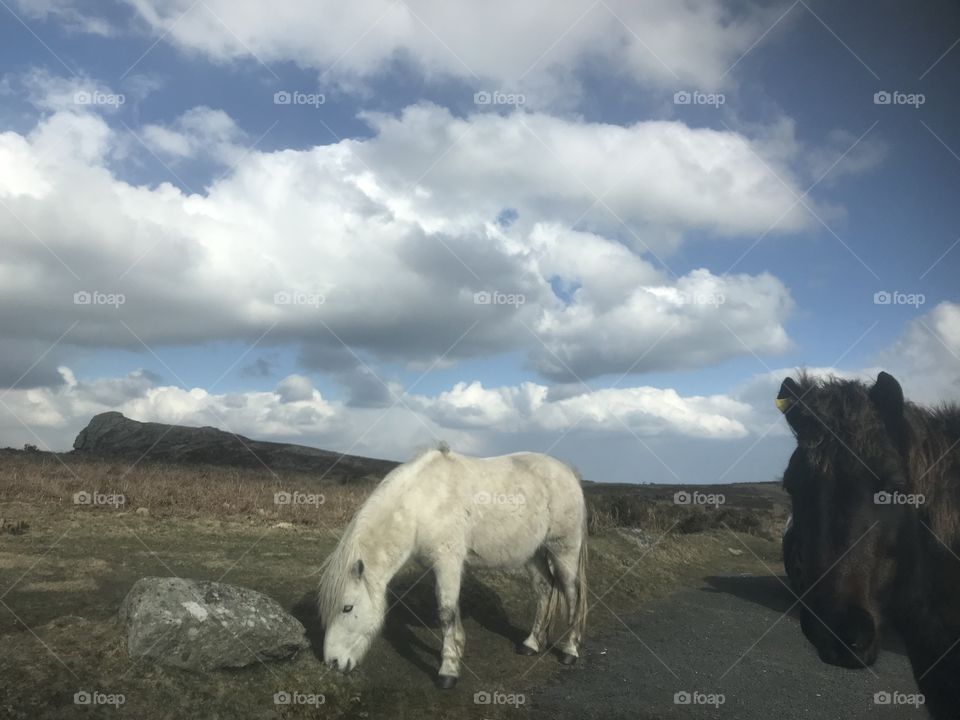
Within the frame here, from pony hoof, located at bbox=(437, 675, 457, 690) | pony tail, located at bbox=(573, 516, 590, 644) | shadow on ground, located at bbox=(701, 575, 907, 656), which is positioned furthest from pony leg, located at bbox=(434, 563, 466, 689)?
shadow on ground, located at bbox=(701, 575, 907, 656)

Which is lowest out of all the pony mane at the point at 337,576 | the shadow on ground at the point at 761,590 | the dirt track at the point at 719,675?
the dirt track at the point at 719,675

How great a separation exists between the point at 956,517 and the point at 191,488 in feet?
59.1

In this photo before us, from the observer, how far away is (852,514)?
10.9ft

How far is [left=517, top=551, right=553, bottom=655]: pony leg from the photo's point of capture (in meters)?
8.26

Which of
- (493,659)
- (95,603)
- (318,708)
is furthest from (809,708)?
(95,603)

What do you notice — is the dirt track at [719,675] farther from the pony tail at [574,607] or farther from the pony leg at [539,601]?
the pony leg at [539,601]

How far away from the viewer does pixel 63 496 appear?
578 inches

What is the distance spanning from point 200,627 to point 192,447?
139 feet

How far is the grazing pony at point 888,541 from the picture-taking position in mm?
3223

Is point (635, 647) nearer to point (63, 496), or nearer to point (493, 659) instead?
point (493, 659)

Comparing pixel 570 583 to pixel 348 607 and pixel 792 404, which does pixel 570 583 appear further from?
pixel 792 404

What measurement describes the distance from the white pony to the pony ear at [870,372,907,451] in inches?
197

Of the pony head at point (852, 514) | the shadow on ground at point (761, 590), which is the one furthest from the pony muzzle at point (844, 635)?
the shadow on ground at point (761, 590)

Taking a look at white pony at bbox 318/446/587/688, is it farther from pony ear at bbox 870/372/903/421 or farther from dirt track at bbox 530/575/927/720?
pony ear at bbox 870/372/903/421
